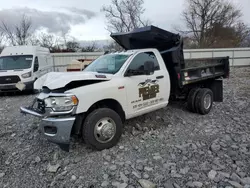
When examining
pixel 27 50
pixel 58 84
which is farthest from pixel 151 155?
pixel 27 50

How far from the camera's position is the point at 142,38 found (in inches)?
234

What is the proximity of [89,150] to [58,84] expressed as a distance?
138 centimetres

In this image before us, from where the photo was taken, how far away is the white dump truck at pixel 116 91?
151 inches

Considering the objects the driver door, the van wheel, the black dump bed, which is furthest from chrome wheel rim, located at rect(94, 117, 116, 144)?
the black dump bed

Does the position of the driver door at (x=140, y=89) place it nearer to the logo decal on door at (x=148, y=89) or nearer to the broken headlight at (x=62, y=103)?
the logo decal on door at (x=148, y=89)

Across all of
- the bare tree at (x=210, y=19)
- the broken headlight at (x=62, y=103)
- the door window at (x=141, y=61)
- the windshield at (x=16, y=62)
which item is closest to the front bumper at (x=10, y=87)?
the windshield at (x=16, y=62)

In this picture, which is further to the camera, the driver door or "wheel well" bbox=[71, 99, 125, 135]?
the driver door

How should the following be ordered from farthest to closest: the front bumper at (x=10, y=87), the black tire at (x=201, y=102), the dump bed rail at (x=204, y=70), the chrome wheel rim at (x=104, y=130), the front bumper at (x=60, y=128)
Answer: the front bumper at (x=10, y=87), the black tire at (x=201, y=102), the dump bed rail at (x=204, y=70), the chrome wheel rim at (x=104, y=130), the front bumper at (x=60, y=128)

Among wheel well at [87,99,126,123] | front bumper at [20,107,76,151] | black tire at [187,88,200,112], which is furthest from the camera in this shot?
black tire at [187,88,200,112]

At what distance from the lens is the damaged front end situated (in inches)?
148

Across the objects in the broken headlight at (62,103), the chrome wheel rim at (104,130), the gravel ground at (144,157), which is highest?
the broken headlight at (62,103)

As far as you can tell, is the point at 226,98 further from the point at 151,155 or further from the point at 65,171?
the point at 65,171

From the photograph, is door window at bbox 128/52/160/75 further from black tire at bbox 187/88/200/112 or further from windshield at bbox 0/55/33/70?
windshield at bbox 0/55/33/70

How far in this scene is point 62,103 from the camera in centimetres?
379
